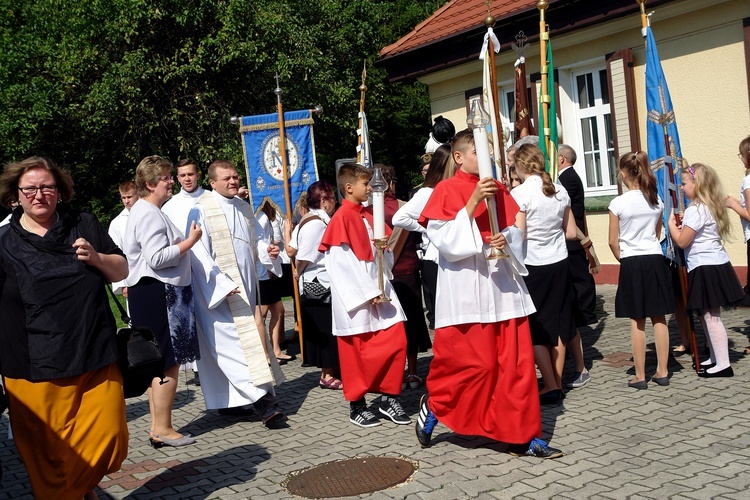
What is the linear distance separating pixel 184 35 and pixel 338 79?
20.5 ft

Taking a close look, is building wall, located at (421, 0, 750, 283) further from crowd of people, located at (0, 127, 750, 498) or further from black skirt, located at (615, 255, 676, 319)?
black skirt, located at (615, 255, 676, 319)

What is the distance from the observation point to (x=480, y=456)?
215 inches

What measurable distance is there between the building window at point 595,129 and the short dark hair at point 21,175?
984cm

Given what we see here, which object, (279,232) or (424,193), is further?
(279,232)

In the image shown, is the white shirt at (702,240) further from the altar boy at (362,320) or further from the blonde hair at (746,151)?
the altar boy at (362,320)

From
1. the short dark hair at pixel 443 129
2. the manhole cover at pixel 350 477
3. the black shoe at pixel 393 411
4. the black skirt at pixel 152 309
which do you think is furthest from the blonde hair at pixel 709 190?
the black skirt at pixel 152 309

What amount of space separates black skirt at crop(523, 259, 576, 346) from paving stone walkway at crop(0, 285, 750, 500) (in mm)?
538

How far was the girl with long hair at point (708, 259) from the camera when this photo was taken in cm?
706

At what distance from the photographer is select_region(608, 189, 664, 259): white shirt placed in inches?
272

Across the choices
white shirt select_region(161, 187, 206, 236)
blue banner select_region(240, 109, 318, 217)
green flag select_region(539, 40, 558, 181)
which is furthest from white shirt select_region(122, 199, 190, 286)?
blue banner select_region(240, 109, 318, 217)

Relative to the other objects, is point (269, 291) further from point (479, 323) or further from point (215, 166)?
point (479, 323)

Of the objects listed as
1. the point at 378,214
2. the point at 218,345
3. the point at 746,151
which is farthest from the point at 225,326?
the point at 746,151

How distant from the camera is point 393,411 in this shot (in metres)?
6.59

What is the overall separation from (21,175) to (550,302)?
4077 millimetres
